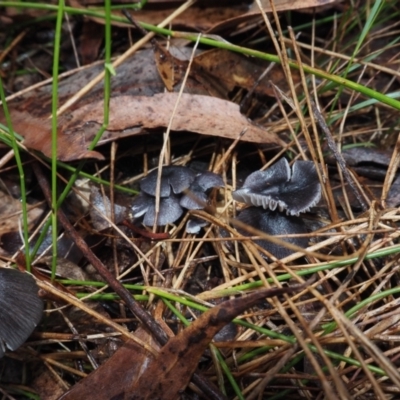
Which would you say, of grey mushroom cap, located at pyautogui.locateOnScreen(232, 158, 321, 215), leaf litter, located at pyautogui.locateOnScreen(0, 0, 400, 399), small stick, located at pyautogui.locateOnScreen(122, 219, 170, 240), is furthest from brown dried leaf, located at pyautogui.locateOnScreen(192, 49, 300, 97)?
small stick, located at pyautogui.locateOnScreen(122, 219, 170, 240)

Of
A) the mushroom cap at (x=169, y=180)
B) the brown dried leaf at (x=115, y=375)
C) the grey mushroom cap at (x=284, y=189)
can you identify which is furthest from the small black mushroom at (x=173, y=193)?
the brown dried leaf at (x=115, y=375)

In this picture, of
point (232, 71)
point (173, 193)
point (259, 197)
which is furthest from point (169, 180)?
point (232, 71)

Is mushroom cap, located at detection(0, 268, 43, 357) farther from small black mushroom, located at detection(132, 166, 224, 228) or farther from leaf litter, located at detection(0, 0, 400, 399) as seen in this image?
small black mushroom, located at detection(132, 166, 224, 228)

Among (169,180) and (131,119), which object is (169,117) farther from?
(169,180)

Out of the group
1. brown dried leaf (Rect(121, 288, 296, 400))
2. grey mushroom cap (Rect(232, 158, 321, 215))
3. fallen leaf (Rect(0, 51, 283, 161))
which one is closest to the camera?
brown dried leaf (Rect(121, 288, 296, 400))

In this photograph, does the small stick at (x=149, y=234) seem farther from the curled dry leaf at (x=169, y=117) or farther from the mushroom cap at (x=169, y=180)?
the curled dry leaf at (x=169, y=117)

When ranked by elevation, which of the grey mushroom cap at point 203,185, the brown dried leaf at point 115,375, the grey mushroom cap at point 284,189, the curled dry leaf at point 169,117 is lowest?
the brown dried leaf at point 115,375

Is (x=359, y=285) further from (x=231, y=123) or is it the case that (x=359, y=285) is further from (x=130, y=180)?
(x=130, y=180)
